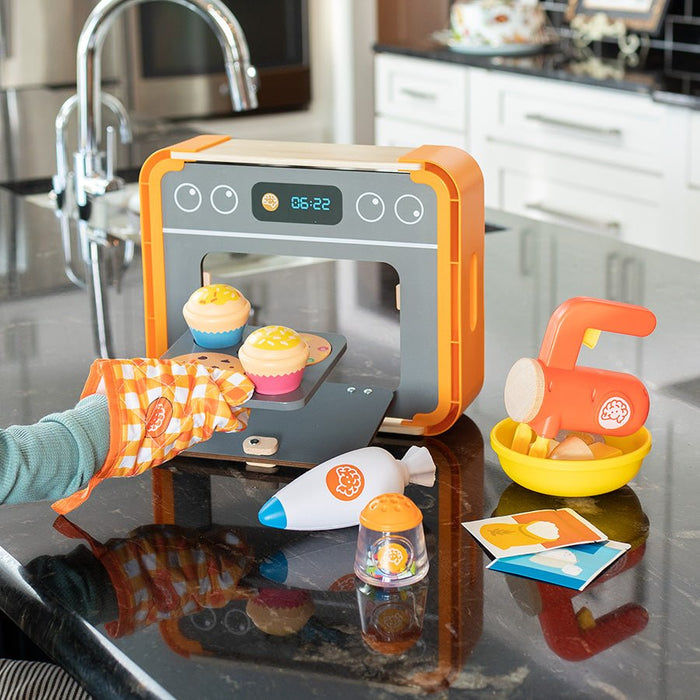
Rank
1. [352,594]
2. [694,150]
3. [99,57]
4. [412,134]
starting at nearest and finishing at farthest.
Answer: [352,594] < [99,57] < [694,150] < [412,134]

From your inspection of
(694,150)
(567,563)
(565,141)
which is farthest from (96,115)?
(565,141)

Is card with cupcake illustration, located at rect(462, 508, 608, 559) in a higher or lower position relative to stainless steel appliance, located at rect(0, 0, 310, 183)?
lower

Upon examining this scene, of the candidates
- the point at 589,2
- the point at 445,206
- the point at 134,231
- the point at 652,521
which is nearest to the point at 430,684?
the point at 652,521

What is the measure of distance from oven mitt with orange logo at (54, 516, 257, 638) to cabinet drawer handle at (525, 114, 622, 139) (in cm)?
236

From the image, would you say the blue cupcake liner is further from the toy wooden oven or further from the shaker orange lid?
the shaker orange lid

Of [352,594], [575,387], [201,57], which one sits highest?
[201,57]

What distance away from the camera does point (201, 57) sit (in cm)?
399

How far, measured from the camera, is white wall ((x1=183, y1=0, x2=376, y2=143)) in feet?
13.5

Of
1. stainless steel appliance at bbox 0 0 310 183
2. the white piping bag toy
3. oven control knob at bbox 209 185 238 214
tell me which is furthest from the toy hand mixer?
stainless steel appliance at bbox 0 0 310 183

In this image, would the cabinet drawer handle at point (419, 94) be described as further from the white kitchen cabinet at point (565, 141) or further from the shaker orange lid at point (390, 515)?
the shaker orange lid at point (390, 515)

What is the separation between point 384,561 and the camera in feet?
2.70

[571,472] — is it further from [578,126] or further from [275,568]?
[578,126]

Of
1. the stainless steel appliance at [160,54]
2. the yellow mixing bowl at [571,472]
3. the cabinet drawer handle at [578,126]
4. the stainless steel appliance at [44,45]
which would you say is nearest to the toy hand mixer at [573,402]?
the yellow mixing bowl at [571,472]

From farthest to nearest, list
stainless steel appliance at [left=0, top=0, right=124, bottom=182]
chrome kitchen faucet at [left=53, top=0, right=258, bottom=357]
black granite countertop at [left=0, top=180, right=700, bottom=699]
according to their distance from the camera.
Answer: stainless steel appliance at [left=0, top=0, right=124, bottom=182], chrome kitchen faucet at [left=53, top=0, right=258, bottom=357], black granite countertop at [left=0, top=180, right=700, bottom=699]
